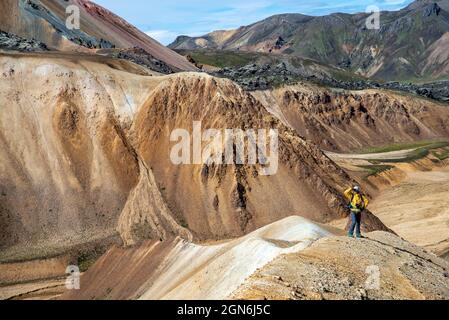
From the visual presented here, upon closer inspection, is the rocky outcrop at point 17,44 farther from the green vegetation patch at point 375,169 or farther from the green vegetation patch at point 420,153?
the green vegetation patch at point 420,153

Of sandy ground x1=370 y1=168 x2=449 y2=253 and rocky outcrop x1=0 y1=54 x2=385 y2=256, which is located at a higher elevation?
rocky outcrop x1=0 y1=54 x2=385 y2=256

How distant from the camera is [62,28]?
8694 centimetres

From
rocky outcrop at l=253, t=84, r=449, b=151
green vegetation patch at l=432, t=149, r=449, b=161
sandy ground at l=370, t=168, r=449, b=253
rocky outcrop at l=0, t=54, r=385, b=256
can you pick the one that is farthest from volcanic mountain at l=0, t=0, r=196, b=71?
green vegetation patch at l=432, t=149, r=449, b=161

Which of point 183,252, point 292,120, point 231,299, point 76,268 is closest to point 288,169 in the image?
point 183,252

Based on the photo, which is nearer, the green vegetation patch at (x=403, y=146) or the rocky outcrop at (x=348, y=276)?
the rocky outcrop at (x=348, y=276)

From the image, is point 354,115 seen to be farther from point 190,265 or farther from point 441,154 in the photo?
point 190,265

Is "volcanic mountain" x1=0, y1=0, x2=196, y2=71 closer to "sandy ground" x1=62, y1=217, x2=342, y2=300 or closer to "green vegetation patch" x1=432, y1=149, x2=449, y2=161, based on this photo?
"green vegetation patch" x1=432, y1=149, x2=449, y2=161

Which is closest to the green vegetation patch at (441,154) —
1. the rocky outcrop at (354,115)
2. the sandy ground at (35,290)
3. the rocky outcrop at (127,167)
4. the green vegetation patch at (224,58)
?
the rocky outcrop at (354,115)

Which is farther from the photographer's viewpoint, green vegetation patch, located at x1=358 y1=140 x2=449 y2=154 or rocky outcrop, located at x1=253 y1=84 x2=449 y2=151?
rocky outcrop, located at x1=253 y1=84 x2=449 y2=151

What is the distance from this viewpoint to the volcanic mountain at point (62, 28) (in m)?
82.1

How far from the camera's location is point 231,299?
1427 cm

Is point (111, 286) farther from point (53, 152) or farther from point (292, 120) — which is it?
point (292, 120)

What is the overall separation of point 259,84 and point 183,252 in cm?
6804

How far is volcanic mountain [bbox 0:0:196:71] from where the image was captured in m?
82.1
